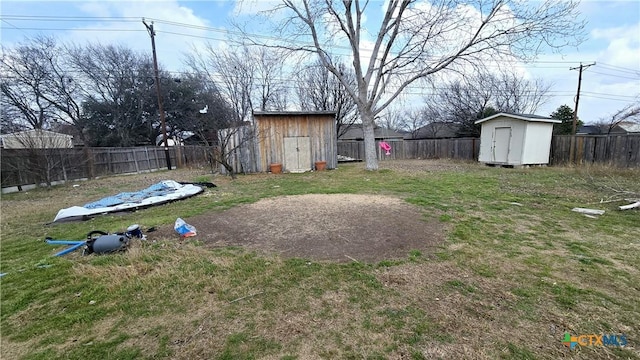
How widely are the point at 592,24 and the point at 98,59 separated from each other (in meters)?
26.3

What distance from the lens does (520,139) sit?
1136 cm

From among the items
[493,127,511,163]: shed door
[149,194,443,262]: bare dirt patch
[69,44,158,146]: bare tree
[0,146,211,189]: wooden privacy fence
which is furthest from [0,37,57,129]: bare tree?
[493,127,511,163]: shed door

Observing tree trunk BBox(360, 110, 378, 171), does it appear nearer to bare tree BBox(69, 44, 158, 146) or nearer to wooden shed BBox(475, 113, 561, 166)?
wooden shed BBox(475, 113, 561, 166)

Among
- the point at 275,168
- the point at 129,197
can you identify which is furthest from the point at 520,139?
the point at 129,197

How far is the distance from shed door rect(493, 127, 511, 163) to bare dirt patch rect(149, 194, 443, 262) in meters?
9.54

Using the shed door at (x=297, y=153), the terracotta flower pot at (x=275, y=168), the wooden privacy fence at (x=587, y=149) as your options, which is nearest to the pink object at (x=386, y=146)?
the wooden privacy fence at (x=587, y=149)

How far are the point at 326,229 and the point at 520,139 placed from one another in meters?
11.5

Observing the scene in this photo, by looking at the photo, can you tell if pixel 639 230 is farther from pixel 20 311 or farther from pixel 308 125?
pixel 308 125

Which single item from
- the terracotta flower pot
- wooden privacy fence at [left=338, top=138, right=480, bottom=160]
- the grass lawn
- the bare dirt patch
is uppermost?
wooden privacy fence at [left=338, top=138, right=480, bottom=160]

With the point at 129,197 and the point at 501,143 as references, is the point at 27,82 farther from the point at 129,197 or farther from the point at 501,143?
the point at 501,143

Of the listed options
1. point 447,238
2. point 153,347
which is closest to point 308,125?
point 447,238

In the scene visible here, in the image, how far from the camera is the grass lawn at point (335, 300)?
5.56ft

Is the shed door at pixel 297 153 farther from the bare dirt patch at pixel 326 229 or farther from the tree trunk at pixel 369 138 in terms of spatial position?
the bare dirt patch at pixel 326 229

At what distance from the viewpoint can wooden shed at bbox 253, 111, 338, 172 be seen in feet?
37.2
